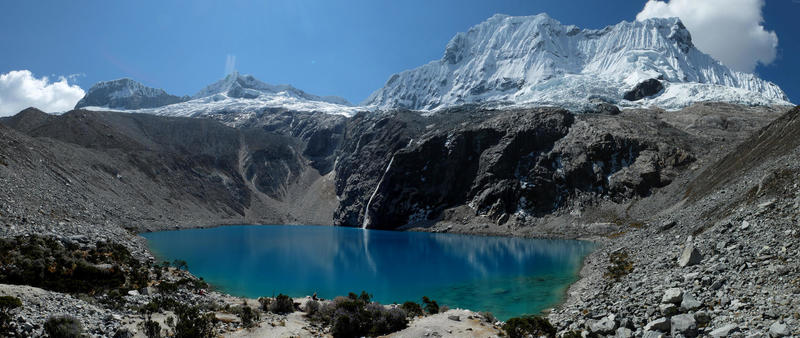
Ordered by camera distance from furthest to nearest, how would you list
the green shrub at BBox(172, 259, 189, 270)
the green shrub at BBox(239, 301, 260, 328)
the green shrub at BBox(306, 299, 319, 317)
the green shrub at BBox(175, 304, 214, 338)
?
1. the green shrub at BBox(172, 259, 189, 270)
2. the green shrub at BBox(306, 299, 319, 317)
3. the green shrub at BBox(239, 301, 260, 328)
4. the green shrub at BBox(175, 304, 214, 338)

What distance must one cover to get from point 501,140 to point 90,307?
111 m

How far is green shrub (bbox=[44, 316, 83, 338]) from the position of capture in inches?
569

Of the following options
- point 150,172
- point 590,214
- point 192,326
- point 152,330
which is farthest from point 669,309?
point 150,172

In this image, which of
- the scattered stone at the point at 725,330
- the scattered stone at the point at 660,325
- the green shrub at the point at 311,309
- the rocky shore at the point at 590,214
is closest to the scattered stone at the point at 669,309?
the rocky shore at the point at 590,214

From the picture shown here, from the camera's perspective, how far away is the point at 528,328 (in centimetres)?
1822

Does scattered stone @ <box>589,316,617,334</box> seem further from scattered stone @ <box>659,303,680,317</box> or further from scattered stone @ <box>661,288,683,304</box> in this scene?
scattered stone @ <box>661,288,683,304</box>

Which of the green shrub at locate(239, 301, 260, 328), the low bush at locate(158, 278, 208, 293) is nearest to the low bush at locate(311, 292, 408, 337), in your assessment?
the green shrub at locate(239, 301, 260, 328)

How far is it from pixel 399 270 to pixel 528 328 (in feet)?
104

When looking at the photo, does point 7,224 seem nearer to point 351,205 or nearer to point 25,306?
point 25,306

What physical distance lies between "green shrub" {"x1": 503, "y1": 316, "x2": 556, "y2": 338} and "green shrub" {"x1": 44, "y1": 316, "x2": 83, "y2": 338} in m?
16.9

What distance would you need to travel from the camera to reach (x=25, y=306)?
16281 millimetres

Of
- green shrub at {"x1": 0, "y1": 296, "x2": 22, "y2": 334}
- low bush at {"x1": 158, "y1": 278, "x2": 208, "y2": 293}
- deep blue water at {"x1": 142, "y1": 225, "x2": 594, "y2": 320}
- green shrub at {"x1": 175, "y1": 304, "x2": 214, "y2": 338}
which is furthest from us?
deep blue water at {"x1": 142, "y1": 225, "x2": 594, "y2": 320}

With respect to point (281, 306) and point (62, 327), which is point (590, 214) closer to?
point (281, 306)

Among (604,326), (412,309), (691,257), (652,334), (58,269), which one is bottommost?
(412,309)
